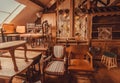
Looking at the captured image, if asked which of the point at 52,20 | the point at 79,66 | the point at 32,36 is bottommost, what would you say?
the point at 79,66

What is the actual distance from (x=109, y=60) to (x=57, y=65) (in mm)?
2021

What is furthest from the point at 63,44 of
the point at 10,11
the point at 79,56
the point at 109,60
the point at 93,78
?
the point at 10,11

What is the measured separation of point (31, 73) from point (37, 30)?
274 cm

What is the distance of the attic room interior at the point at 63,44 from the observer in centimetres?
240

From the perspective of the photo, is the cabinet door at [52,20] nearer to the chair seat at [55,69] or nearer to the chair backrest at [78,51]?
the chair backrest at [78,51]

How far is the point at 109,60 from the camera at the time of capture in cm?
381

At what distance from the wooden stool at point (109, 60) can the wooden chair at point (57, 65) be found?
68.2 inches

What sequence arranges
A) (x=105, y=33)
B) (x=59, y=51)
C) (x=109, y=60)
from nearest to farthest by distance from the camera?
(x=59, y=51) < (x=109, y=60) < (x=105, y=33)

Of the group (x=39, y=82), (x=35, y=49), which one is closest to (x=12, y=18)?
(x=35, y=49)

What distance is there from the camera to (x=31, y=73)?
2.31 meters

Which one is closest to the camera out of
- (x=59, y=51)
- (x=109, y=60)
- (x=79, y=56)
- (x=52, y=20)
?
(x=59, y=51)

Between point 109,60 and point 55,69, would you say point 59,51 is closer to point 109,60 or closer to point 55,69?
point 55,69

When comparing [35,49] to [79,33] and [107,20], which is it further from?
[107,20]

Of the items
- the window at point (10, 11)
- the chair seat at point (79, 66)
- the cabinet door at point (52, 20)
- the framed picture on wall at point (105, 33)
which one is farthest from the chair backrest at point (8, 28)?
the framed picture on wall at point (105, 33)
